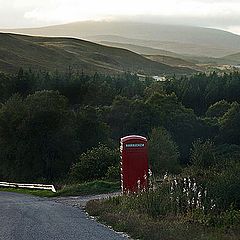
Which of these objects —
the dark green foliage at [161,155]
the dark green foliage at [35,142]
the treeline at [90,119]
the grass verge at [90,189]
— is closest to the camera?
the grass verge at [90,189]

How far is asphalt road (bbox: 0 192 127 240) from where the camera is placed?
1327cm

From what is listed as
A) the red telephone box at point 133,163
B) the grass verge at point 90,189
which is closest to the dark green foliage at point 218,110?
the grass verge at point 90,189

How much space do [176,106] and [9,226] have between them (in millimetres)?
69658

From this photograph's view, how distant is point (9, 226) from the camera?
15.4 metres

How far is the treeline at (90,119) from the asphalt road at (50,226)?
61.2 ft

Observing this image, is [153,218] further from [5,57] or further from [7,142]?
[5,57]

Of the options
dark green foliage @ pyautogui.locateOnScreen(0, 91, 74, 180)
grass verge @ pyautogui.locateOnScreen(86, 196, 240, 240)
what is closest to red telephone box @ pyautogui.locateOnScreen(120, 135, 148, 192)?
grass verge @ pyautogui.locateOnScreen(86, 196, 240, 240)

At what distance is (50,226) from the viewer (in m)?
15.3

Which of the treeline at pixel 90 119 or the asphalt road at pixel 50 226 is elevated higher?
the asphalt road at pixel 50 226

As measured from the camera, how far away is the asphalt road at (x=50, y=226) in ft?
43.5

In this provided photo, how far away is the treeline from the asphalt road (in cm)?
1866

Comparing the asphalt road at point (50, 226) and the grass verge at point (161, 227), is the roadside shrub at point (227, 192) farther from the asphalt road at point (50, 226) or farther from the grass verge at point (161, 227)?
the asphalt road at point (50, 226)

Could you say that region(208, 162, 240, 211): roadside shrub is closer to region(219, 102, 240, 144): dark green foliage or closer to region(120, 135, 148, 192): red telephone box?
region(120, 135, 148, 192): red telephone box

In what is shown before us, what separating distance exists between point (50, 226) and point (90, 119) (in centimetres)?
4587
